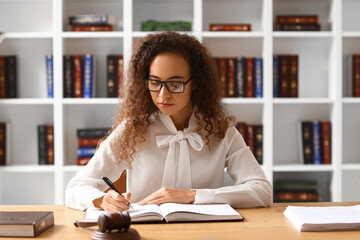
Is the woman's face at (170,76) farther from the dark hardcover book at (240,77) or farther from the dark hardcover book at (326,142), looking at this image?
the dark hardcover book at (326,142)

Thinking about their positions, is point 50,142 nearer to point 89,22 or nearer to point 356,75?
point 89,22

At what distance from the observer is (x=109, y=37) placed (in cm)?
328

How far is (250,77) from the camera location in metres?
3.25

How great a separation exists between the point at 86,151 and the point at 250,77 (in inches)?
45.4

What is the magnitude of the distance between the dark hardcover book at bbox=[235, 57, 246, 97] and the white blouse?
4.40ft

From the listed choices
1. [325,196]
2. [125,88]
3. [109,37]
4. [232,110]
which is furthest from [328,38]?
[125,88]

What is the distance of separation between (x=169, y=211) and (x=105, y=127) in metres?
2.00

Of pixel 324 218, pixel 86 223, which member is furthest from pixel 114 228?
pixel 324 218

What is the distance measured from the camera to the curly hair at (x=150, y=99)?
72.9 inches

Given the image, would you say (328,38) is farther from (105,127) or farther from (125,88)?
(125,88)

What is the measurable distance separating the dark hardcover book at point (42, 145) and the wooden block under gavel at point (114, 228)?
6.97 ft

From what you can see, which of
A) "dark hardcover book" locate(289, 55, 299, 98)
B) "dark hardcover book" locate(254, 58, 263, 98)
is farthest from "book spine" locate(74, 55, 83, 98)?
"dark hardcover book" locate(289, 55, 299, 98)

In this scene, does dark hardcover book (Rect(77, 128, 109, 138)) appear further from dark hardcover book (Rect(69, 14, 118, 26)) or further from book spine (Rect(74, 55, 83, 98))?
dark hardcover book (Rect(69, 14, 118, 26))

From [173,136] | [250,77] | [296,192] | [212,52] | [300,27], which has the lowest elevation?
[296,192]
